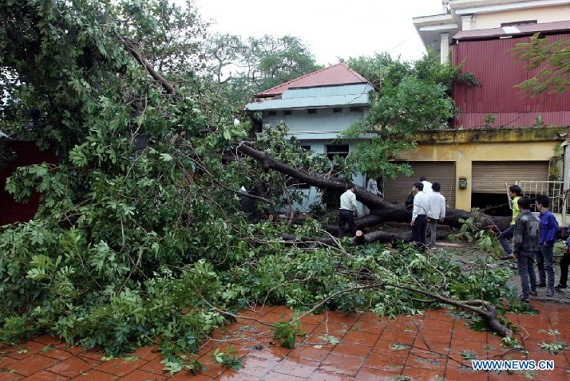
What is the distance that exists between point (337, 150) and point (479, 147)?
167 inches

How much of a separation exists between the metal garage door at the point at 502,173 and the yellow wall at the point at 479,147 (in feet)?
0.63

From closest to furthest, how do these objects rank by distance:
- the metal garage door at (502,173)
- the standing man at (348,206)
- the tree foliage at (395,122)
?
the standing man at (348,206) → the tree foliage at (395,122) → the metal garage door at (502,173)

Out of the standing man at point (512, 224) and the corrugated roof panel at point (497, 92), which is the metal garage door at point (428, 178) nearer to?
the corrugated roof panel at point (497, 92)

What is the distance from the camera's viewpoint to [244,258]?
6172 millimetres

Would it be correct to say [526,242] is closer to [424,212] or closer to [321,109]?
[424,212]

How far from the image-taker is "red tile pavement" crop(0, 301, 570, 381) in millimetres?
3545

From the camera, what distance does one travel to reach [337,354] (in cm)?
397

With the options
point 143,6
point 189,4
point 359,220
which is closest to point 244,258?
point 143,6

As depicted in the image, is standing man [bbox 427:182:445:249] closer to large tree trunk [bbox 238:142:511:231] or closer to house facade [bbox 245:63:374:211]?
large tree trunk [bbox 238:142:511:231]

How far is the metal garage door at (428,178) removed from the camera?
1299 centimetres

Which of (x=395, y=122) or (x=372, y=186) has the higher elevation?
(x=395, y=122)

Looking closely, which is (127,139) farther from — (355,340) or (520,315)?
(520,315)

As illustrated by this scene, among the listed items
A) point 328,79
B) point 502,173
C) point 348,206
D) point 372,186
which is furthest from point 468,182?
point 328,79

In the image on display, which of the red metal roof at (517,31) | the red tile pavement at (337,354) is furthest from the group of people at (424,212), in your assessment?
the red metal roof at (517,31)
